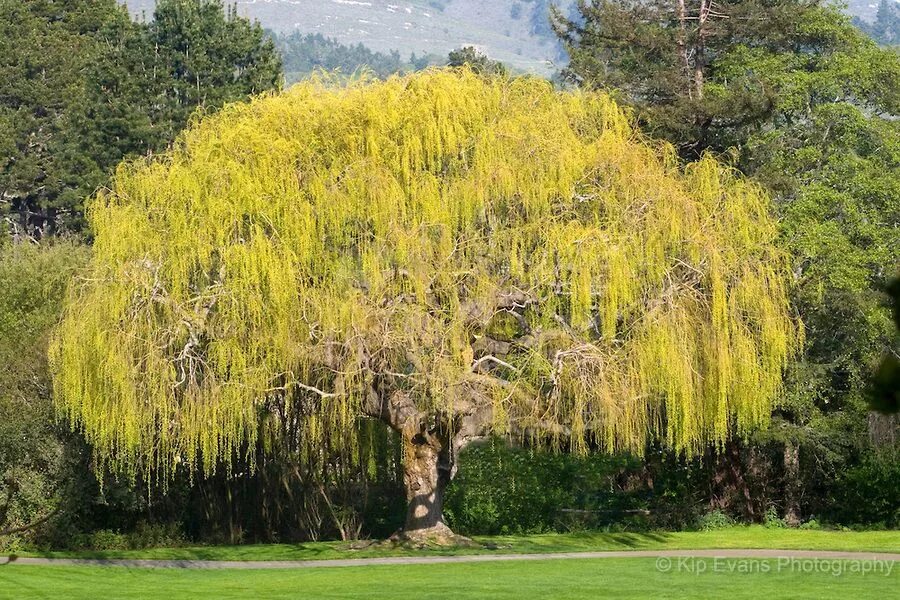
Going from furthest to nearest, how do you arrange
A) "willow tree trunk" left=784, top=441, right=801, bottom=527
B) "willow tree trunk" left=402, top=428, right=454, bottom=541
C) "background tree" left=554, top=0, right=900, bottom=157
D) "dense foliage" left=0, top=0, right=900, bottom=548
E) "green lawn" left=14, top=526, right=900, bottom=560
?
"background tree" left=554, top=0, right=900, bottom=157, "willow tree trunk" left=784, top=441, right=801, bottom=527, "willow tree trunk" left=402, top=428, right=454, bottom=541, "green lawn" left=14, top=526, right=900, bottom=560, "dense foliage" left=0, top=0, right=900, bottom=548

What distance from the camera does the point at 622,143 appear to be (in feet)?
77.2

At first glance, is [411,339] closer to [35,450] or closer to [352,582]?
[352,582]

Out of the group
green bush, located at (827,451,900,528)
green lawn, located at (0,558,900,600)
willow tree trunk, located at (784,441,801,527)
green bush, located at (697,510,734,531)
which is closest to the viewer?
green lawn, located at (0,558,900,600)

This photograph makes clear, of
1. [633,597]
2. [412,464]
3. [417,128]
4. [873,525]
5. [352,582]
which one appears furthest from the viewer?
[873,525]

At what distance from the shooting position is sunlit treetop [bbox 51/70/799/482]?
68.9 ft

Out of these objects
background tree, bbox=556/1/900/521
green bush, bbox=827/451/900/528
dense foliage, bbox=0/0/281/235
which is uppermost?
dense foliage, bbox=0/0/281/235

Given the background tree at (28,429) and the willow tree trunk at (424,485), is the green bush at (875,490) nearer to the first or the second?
the willow tree trunk at (424,485)

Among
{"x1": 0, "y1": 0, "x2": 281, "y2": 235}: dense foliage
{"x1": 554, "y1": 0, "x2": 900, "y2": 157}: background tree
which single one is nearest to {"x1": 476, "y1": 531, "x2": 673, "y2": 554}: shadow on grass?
{"x1": 554, "y1": 0, "x2": 900, "y2": 157}: background tree

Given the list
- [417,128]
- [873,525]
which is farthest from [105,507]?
[873,525]

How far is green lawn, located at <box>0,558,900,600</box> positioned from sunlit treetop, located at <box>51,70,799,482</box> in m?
2.19

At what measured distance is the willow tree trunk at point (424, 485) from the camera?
79.2 feet

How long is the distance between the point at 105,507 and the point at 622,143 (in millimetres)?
12829

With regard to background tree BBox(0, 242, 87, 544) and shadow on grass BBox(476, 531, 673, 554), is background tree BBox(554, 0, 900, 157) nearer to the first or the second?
shadow on grass BBox(476, 531, 673, 554)

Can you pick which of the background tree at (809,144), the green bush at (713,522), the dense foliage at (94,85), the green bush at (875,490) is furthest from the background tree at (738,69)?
the dense foliage at (94,85)
